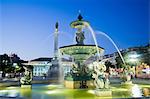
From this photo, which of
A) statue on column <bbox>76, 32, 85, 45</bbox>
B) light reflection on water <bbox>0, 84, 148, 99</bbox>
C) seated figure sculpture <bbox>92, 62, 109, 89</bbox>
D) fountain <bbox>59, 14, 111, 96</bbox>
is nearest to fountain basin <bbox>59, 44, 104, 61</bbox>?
fountain <bbox>59, 14, 111, 96</bbox>

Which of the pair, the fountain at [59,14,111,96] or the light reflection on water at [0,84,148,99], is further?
the fountain at [59,14,111,96]

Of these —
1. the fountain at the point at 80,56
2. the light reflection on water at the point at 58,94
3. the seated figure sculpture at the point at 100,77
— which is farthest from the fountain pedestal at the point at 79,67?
the seated figure sculpture at the point at 100,77

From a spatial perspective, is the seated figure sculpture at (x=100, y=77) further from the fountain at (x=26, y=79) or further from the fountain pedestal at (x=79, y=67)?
the fountain at (x=26, y=79)

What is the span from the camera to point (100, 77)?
9109 millimetres

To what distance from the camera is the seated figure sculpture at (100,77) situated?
893 centimetres

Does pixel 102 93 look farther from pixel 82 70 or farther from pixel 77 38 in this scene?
pixel 77 38

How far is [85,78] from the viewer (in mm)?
11875

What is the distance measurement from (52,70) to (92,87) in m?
21.5

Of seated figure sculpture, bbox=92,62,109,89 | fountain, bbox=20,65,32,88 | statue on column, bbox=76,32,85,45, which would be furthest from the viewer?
statue on column, bbox=76,32,85,45

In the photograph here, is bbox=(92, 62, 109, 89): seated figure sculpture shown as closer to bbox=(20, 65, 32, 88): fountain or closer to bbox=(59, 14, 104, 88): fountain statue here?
bbox=(59, 14, 104, 88): fountain statue

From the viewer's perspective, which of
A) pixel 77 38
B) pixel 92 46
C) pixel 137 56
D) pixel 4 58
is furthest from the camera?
pixel 137 56

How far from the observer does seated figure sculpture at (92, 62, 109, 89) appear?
8.93 metres

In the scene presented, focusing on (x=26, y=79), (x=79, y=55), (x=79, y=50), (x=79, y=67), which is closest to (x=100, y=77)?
(x=79, y=50)

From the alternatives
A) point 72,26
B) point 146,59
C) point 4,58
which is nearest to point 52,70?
point 4,58
